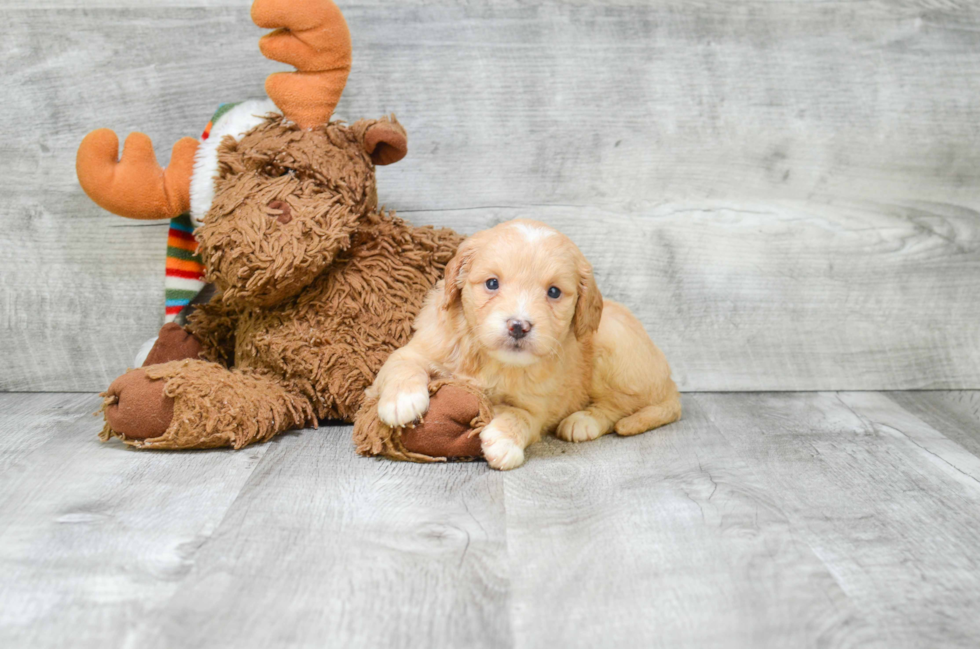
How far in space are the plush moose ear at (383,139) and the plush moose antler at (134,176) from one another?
48cm

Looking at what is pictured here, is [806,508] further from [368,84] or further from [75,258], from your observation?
[75,258]

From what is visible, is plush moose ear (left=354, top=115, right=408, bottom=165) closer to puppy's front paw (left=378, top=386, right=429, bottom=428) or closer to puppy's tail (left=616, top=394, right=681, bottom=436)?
puppy's front paw (left=378, top=386, right=429, bottom=428)

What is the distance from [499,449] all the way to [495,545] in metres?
0.40

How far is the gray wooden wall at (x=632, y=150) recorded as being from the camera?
253 cm

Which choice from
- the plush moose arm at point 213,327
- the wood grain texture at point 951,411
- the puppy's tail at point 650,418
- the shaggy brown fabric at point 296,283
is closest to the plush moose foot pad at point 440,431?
the shaggy brown fabric at point 296,283

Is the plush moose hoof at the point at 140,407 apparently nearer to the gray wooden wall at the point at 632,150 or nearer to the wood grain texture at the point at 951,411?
the gray wooden wall at the point at 632,150

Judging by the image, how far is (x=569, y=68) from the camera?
102 inches

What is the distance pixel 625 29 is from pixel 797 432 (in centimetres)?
130

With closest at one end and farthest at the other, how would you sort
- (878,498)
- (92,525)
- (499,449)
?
(92,525)
(878,498)
(499,449)

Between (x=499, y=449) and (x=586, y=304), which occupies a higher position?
(x=586, y=304)

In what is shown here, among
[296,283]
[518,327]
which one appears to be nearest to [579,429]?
[518,327]

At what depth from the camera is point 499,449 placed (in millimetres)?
1922

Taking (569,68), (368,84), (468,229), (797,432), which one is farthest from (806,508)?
(368,84)

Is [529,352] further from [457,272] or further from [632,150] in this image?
[632,150]
